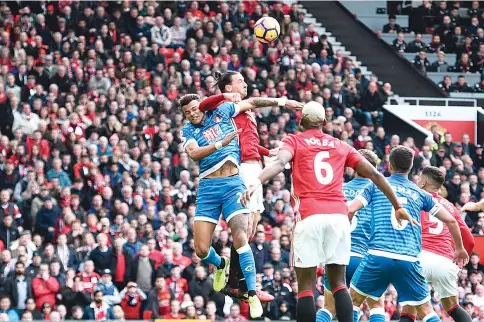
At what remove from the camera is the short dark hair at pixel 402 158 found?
14086mm

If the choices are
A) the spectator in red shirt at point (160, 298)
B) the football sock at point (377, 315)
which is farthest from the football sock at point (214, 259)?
the spectator in red shirt at point (160, 298)

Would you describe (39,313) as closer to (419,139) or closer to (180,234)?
(180,234)

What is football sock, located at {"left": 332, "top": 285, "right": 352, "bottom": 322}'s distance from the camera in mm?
13195

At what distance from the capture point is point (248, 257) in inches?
582

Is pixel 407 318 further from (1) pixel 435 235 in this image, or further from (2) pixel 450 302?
(1) pixel 435 235

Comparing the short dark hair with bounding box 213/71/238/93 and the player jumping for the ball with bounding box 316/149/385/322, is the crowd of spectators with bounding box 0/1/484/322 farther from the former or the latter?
the short dark hair with bounding box 213/71/238/93

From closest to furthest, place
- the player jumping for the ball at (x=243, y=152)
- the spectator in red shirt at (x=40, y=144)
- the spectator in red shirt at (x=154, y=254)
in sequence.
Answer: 1. the player jumping for the ball at (x=243, y=152)
2. the spectator in red shirt at (x=154, y=254)
3. the spectator in red shirt at (x=40, y=144)

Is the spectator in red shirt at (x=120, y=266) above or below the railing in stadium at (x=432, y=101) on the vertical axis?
below

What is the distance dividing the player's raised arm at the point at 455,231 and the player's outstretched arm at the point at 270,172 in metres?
2.23

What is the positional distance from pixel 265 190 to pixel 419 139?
6.06 metres

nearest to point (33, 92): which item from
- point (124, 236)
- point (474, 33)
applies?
point (124, 236)

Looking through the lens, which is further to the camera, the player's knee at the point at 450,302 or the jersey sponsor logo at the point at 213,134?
the player's knee at the point at 450,302

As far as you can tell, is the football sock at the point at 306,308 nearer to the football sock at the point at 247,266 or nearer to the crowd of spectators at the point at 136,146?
the football sock at the point at 247,266

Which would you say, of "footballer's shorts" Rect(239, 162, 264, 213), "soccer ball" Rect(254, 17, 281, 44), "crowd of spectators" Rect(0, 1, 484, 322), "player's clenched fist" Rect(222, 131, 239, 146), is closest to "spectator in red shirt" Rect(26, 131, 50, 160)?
"crowd of spectators" Rect(0, 1, 484, 322)
